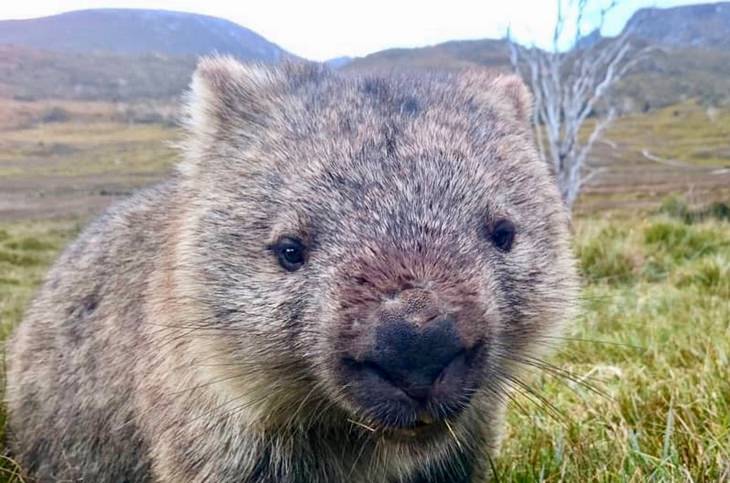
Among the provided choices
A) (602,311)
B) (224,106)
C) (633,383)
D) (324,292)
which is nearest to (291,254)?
(324,292)

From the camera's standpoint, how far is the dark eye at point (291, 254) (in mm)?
2379

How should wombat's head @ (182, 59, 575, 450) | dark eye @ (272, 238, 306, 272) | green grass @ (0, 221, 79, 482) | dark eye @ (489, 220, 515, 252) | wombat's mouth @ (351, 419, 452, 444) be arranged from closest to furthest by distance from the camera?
wombat's head @ (182, 59, 575, 450)
wombat's mouth @ (351, 419, 452, 444)
dark eye @ (272, 238, 306, 272)
dark eye @ (489, 220, 515, 252)
green grass @ (0, 221, 79, 482)

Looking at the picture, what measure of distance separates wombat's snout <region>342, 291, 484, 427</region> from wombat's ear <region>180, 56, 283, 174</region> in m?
1.04

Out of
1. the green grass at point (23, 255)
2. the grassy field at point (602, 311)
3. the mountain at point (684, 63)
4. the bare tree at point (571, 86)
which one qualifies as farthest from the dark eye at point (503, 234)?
the mountain at point (684, 63)

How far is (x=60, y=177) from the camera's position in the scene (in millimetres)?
11977

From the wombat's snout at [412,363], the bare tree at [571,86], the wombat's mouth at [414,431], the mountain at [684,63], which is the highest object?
the wombat's snout at [412,363]

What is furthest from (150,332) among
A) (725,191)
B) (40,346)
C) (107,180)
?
(725,191)

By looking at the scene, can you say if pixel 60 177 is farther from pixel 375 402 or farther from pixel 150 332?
pixel 375 402

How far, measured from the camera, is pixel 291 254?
2.39 m

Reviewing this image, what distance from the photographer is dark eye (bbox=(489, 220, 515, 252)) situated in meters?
2.48

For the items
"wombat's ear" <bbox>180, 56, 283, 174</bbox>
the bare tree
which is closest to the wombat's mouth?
"wombat's ear" <bbox>180, 56, 283, 174</bbox>

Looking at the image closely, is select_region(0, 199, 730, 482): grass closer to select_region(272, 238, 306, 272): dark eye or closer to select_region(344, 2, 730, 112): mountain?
select_region(272, 238, 306, 272): dark eye

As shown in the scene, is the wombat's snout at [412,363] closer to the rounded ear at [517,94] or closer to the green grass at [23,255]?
the rounded ear at [517,94]

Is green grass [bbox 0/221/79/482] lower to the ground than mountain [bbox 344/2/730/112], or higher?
higher
